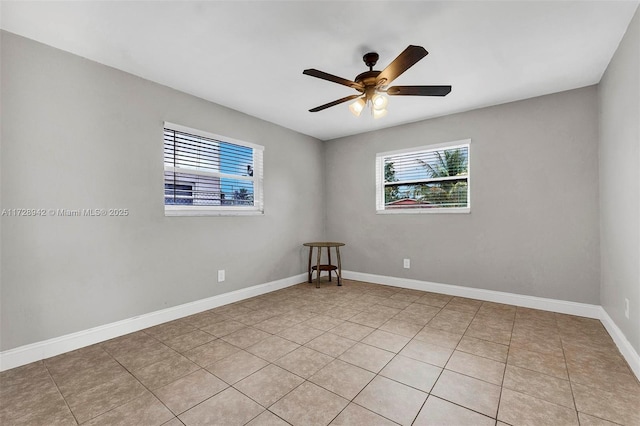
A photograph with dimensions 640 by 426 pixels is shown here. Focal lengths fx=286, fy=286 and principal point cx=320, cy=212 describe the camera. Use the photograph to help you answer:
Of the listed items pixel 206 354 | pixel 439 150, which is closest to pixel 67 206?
pixel 206 354

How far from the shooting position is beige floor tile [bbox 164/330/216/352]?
2.40m

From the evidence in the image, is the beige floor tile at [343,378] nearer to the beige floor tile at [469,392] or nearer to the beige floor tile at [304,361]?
the beige floor tile at [304,361]

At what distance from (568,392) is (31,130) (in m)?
4.18

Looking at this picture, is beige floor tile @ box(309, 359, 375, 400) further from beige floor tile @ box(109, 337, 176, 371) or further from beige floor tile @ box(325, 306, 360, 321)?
beige floor tile @ box(109, 337, 176, 371)

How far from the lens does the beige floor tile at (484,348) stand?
2213mm

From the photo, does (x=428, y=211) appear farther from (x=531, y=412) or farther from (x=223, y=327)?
(x=223, y=327)

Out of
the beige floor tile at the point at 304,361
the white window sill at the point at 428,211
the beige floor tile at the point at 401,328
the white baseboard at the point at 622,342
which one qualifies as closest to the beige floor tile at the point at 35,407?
the beige floor tile at the point at 304,361

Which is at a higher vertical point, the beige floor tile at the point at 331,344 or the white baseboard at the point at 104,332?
the white baseboard at the point at 104,332

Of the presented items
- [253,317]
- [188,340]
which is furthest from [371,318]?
[188,340]

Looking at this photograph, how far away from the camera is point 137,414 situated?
1587mm

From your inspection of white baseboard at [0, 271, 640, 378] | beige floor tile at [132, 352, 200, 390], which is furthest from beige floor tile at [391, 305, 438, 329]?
beige floor tile at [132, 352, 200, 390]

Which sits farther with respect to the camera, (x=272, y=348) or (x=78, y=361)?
(x=272, y=348)

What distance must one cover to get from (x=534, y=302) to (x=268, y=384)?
3.19 m

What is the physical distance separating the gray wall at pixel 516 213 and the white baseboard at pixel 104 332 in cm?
242
